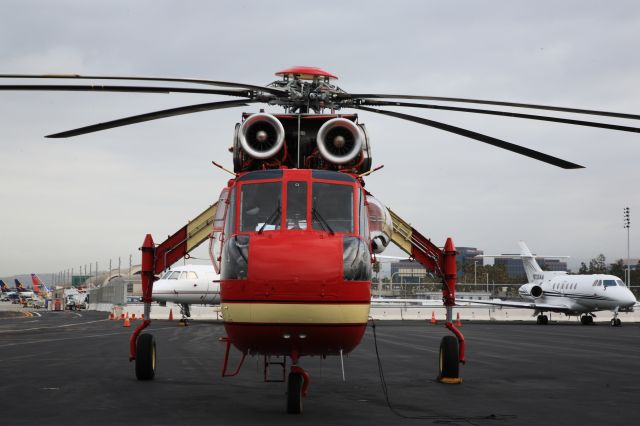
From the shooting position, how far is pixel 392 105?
12.2 metres

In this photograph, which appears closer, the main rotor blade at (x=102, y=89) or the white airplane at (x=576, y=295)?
the main rotor blade at (x=102, y=89)

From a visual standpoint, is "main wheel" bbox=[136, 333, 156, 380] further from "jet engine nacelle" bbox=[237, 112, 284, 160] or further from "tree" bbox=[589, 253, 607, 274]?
"tree" bbox=[589, 253, 607, 274]

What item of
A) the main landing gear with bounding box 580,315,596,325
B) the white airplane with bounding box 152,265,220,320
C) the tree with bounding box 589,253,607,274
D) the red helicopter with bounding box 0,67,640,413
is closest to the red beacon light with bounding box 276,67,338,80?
the red helicopter with bounding box 0,67,640,413

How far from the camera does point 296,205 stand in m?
10.6

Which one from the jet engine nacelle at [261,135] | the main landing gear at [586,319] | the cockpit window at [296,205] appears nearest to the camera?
the cockpit window at [296,205]

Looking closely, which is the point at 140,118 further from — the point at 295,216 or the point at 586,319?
the point at 586,319

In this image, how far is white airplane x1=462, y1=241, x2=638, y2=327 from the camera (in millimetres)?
47969

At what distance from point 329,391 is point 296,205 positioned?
3892 millimetres

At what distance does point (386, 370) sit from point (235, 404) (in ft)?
21.5

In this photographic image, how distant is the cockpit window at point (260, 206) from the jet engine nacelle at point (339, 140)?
1.37 metres

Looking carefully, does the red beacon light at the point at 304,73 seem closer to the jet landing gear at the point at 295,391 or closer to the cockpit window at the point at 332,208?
the cockpit window at the point at 332,208

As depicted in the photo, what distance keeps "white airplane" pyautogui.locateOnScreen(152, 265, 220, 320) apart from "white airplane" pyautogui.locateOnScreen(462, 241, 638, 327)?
18.3m

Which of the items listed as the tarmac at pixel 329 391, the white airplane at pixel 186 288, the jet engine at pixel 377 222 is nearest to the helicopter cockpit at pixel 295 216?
the jet engine at pixel 377 222

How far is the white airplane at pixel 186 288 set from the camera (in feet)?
139
